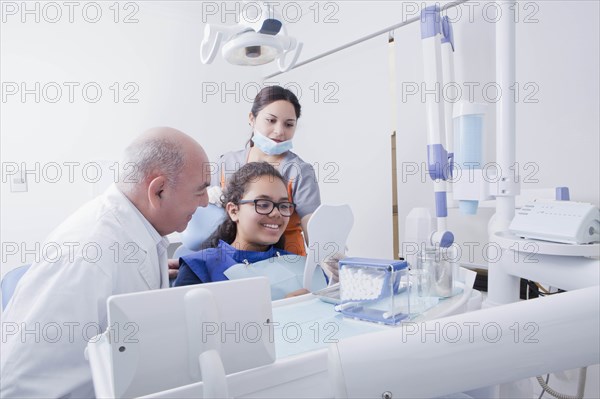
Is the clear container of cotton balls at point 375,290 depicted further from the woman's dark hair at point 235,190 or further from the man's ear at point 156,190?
the woman's dark hair at point 235,190

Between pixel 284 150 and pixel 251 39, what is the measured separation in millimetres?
535

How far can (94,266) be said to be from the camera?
0.85 meters

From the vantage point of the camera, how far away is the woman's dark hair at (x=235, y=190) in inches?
55.7

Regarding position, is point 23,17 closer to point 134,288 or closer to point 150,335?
point 134,288

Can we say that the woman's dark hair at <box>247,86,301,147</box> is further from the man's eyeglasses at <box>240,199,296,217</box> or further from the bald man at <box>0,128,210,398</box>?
the bald man at <box>0,128,210,398</box>

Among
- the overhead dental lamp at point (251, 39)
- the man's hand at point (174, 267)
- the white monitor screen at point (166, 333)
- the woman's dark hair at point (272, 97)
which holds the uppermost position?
the overhead dental lamp at point (251, 39)

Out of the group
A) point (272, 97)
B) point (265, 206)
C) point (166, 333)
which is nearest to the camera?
point (166, 333)

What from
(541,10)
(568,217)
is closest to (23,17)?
(541,10)

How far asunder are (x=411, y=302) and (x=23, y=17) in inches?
96.4

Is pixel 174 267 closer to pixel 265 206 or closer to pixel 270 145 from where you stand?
pixel 265 206

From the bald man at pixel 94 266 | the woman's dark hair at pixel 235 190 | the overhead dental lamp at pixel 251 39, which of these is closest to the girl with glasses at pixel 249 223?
the woman's dark hair at pixel 235 190

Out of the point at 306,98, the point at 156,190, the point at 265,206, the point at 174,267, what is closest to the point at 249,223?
the point at 265,206

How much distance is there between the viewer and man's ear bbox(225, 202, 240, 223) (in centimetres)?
143

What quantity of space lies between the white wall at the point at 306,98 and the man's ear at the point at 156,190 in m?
1.23
